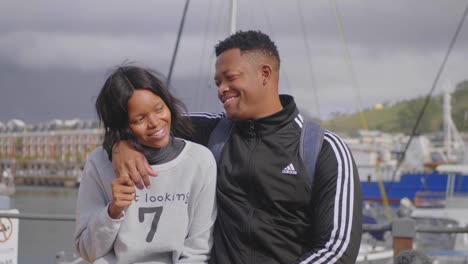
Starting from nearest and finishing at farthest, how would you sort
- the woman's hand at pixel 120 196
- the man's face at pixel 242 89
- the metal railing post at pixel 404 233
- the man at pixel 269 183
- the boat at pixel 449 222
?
the woman's hand at pixel 120 196 < the man at pixel 269 183 < the man's face at pixel 242 89 < the metal railing post at pixel 404 233 < the boat at pixel 449 222

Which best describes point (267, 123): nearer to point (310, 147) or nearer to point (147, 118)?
point (310, 147)

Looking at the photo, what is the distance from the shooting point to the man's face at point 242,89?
7.91 feet

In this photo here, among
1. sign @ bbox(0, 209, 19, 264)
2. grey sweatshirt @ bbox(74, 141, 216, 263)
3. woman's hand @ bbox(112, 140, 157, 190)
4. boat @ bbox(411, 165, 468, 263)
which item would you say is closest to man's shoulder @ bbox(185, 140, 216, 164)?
grey sweatshirt @ bbox(74, 141, 216, 263)

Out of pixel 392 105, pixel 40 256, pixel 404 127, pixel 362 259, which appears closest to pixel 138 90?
pixel 40 256

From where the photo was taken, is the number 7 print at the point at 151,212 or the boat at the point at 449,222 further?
the boat at the point at 449,222

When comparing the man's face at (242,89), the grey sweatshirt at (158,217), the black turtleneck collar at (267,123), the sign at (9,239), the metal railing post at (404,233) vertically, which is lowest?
the sign at (9,239)

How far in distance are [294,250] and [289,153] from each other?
→ 29 cm

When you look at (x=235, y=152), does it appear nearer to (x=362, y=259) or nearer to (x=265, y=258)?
(x=265, y=258)

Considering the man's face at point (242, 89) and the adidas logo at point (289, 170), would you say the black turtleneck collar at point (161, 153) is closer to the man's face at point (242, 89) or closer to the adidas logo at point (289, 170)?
the man's face at point (242, 89)

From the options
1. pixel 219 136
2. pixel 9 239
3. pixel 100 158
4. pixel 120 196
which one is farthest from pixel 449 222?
pixel 120 196

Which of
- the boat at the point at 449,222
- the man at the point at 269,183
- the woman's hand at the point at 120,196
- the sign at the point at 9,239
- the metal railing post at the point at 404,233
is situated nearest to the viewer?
the woman's hand at the point at 120,196

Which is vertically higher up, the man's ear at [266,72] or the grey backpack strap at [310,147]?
the man's ear at [266,72]

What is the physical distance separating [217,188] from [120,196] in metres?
0.33

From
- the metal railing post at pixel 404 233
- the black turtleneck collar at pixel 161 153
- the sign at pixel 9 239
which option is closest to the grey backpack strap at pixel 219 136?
the black turtleneck collar at pixel 161 153
